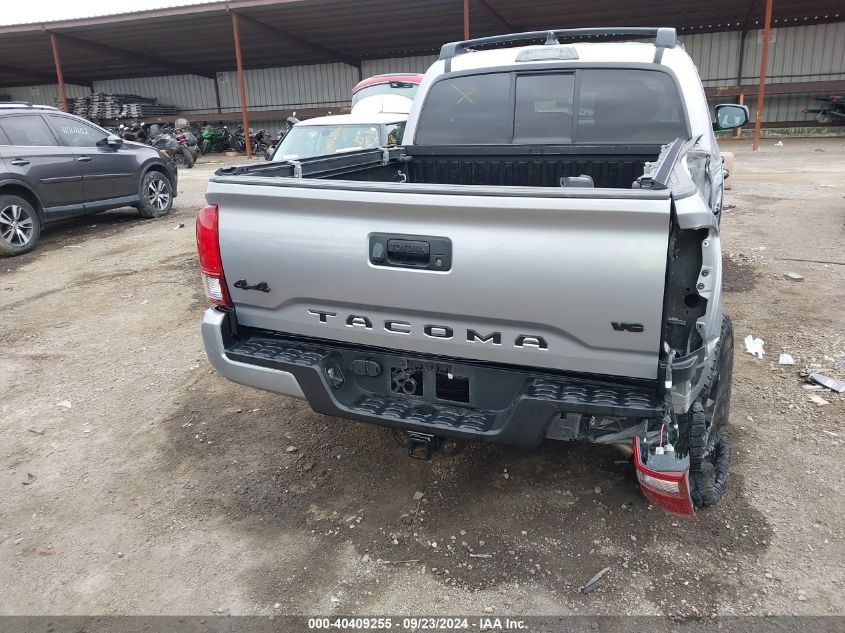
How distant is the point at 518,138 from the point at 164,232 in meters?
6.96

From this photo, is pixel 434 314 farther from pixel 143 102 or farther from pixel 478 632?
pixel 143 102

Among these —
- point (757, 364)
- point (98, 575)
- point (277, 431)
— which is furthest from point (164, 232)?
point (757, 364)

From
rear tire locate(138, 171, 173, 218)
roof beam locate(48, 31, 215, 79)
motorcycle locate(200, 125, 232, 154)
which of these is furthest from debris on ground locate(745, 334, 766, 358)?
roof beam locate(48, 31, 215, 79)

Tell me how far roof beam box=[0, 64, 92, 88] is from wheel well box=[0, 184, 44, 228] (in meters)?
26.4

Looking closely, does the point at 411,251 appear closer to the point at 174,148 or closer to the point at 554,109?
the point at 554,109

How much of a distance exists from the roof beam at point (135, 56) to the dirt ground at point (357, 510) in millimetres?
22791

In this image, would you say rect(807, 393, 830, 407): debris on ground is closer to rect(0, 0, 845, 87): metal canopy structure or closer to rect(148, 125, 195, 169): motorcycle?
rect(148, 125, 195, 169): motorcycle

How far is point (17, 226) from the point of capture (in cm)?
818

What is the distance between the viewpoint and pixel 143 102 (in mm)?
28703

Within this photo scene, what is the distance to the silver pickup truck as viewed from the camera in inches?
84.5

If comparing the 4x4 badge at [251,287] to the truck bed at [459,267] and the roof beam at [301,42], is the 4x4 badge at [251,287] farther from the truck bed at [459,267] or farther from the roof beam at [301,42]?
the roof beam at [301,42]

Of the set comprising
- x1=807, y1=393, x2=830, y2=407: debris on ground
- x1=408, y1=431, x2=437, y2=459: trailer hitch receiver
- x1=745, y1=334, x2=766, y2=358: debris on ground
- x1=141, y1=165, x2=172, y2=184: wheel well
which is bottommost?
x1=807, y1=393, x2=830, y2=407: debris on ground

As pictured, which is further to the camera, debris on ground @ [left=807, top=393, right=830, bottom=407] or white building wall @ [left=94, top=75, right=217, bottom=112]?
white building wall @ [left=94, top=75, right=217, bottom=112]

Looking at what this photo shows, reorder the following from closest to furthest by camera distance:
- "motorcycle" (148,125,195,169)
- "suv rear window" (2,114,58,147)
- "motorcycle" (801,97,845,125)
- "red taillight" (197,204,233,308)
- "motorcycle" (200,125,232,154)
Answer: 1. "red taillight" (197,204,233,308)
2. "suv rear window" (2,114,58,147)
3. "motorcycle" (148,125,195,169)
4. "motorcycle" (801,97,845,125)
5. "motorcycle" (200,125,232,154)
